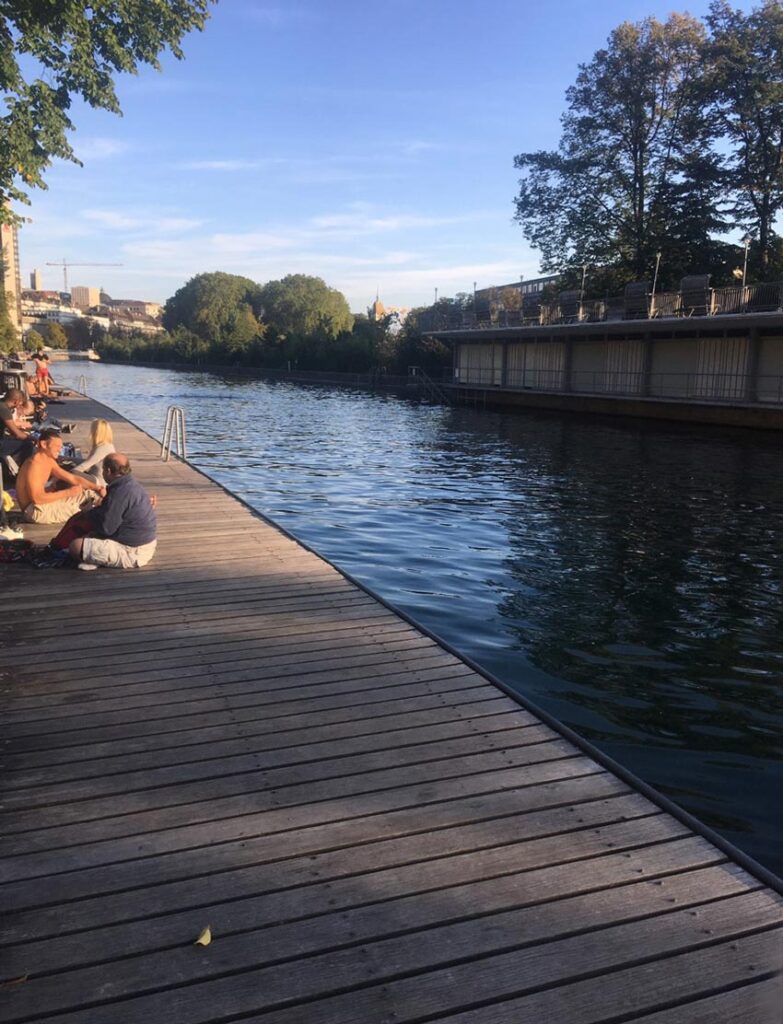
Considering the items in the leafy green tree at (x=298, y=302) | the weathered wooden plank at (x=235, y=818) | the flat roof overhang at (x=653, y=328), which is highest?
the leafy green tree at (x=298, y=302)

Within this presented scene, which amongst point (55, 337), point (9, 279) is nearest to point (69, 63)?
point (9, 279)

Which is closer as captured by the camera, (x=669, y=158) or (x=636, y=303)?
(x=636, y=303)

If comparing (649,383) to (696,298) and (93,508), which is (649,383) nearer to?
(696,298)

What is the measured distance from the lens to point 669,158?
154 feet

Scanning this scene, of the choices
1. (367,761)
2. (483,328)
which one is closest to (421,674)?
(367,761)

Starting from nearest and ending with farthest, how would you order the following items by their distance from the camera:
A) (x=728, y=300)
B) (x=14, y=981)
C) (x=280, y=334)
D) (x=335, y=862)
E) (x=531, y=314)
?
(x=14, y=981)
(x=335, y=862)
(x=728, y=300)
(x=531, y=314)
(x=280, y=334)

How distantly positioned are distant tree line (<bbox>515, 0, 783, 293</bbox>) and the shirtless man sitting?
4212cm

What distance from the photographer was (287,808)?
3.63m

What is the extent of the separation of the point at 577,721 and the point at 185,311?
177m

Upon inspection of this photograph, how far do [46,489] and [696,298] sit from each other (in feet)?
98.8

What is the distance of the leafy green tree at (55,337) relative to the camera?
173250mm

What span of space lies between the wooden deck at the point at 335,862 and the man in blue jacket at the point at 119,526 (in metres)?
2.08

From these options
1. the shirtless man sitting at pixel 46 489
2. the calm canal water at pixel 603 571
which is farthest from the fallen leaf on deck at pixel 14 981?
the shirtless man sitting at pixel 46 489

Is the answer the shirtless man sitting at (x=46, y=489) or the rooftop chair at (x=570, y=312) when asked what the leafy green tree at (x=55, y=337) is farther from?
the shirtless man sitting at (x=46, y=489)
